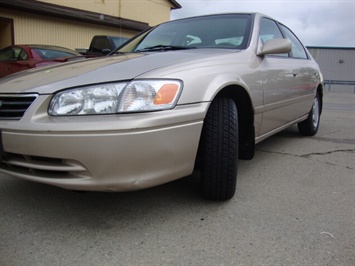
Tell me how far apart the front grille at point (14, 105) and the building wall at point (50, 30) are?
1034 centimetres

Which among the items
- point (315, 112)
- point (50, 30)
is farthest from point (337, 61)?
point (315, 112)

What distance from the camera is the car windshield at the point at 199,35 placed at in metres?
2.97

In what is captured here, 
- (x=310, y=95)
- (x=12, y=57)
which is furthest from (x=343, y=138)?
(x=12, y=57)

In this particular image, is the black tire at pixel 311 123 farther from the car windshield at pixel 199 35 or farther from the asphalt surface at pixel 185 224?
the car windshield at pixel 199 35

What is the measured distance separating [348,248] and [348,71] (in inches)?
1050

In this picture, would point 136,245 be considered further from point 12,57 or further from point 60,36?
point 60,36

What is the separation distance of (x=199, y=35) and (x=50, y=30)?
34.8ft

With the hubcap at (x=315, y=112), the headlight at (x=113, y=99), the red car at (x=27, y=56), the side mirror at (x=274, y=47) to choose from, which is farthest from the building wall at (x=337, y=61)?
the headlight at (x=113, y=99)

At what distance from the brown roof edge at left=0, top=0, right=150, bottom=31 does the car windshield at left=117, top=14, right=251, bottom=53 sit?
8.95 m

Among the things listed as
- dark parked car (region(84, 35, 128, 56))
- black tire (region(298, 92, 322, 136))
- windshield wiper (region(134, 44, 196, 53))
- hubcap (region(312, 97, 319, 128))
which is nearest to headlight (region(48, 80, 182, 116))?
windshield wiper (region(134, 44, 196, 53))

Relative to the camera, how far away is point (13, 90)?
2100 millimetres

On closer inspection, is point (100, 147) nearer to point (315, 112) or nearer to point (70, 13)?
point (315, 112)

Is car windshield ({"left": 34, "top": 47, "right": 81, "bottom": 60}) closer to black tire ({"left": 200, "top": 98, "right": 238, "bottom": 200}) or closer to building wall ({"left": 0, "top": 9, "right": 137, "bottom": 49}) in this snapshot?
black tire ({"left": 200, "top": 98, "right": 238, "bottom": 200})

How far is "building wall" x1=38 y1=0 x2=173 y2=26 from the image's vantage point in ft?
43.9
